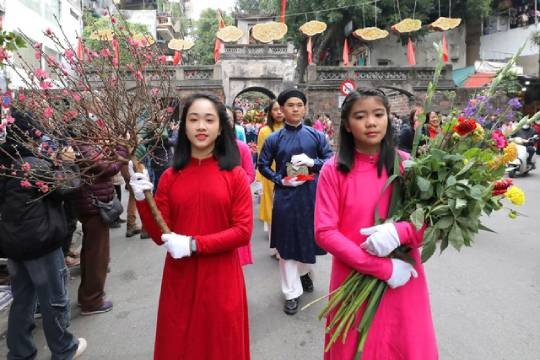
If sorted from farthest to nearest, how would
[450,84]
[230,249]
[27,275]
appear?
[450,84] → [27,275] → [230,249]

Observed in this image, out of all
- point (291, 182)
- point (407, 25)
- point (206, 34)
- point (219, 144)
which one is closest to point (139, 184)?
point (219, 144)

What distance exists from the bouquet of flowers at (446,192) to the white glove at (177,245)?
0.71 m

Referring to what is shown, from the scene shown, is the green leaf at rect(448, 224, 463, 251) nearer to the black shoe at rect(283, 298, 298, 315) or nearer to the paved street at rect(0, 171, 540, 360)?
the paved street at rect(0, 171, 540, 360)

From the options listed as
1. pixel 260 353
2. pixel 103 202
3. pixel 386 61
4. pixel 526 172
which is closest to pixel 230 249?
pixel 260 353

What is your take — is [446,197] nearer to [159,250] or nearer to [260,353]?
[260,353]

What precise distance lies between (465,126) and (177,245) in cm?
140

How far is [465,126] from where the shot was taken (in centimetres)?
190

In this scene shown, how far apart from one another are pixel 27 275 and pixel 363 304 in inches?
84.4

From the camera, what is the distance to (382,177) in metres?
2.05

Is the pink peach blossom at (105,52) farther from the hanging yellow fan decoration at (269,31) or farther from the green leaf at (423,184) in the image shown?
the hanging yellow fan decoration at (269,31)

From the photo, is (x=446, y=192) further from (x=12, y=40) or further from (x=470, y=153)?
(x=12, y=40)

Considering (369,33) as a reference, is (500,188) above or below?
below

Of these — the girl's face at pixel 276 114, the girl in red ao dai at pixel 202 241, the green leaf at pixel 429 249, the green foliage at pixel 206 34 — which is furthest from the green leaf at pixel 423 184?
the green foliage at pixel 206 34

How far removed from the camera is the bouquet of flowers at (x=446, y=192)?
5.98 ft
